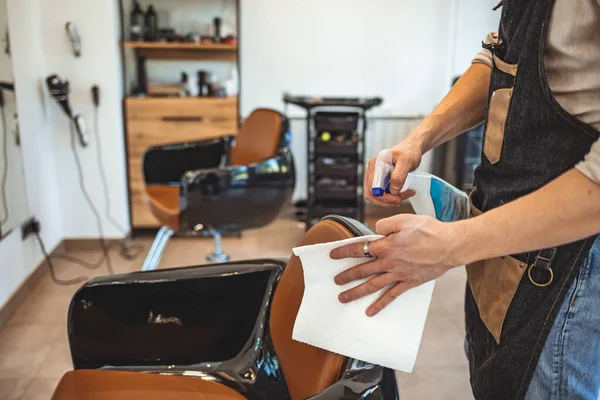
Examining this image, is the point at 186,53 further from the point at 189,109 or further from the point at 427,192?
the point at 427,192

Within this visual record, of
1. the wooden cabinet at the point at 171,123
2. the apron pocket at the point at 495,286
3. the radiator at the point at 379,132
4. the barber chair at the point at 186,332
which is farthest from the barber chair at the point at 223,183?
the apron pocket at the point at 495,286

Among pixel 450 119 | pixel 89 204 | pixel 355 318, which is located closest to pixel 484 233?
pixel 355 318

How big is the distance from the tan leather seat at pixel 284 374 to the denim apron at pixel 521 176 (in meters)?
0.28

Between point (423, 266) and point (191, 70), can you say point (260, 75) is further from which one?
point (423, 266)

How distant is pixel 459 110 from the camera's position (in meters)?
1.02

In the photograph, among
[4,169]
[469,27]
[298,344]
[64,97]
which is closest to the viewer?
[298,344]

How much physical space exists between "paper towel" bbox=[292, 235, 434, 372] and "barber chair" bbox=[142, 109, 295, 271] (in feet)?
5.14

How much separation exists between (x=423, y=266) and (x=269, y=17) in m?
3.37

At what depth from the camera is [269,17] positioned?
3805 millimetres

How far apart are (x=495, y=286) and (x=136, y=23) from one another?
307 cm

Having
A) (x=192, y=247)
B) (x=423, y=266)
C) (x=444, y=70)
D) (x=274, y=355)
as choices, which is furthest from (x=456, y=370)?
A: (x=444, y=70)

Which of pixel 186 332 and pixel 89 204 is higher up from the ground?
pixel 186 332

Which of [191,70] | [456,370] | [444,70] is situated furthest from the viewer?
[444,70]

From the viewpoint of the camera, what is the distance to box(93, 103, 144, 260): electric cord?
314 centimetres
